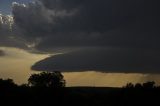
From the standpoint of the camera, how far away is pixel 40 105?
163875 mm

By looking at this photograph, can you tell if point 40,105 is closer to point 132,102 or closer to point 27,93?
point 27,93

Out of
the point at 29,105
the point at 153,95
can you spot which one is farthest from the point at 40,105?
the point at 153,95

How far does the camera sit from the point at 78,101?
7003 inches

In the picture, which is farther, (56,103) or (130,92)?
(130,92)

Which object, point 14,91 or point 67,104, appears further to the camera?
point 14,91

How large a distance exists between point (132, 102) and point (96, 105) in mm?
13615

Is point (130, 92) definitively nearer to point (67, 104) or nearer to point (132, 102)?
point (132, 102)

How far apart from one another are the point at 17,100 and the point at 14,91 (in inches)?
548

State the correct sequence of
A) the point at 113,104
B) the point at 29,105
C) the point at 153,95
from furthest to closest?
the point at 153,95 < the point at 113,104 < the point at 29,105

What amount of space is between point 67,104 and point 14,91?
22889 mm

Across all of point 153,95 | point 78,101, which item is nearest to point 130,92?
point 153,95

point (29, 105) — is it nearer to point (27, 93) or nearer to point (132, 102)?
point (27, 93)

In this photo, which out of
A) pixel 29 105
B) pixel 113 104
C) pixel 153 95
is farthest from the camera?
pixel 153 95

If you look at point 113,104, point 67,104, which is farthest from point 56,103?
point 113,104
